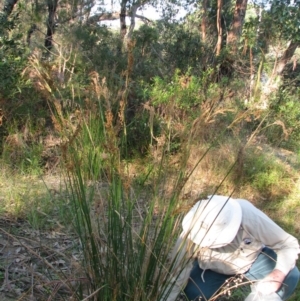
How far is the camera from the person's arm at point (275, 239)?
240 centimetres

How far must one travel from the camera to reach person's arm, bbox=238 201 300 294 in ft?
7.88

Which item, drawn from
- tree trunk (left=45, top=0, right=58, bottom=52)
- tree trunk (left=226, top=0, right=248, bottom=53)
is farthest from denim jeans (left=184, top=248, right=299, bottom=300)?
tree trunk (left=45, top=0, right=58, bottom=52)

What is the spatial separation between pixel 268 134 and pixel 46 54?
5.70 metres

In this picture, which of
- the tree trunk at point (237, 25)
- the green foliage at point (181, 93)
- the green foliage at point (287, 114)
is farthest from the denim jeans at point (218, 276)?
the tree trunk at point (237, 25)

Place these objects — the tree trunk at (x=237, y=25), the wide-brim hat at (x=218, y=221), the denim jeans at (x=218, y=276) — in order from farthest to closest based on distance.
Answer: the tree trunk at (x=237, y=25) < the denim jeans at (x=218, y=276) < the wide-brim hat at (x=218, y=221)

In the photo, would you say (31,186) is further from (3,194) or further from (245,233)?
(245,233)

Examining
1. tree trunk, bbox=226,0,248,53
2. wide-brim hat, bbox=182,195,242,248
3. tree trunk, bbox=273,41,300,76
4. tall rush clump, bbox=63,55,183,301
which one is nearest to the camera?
tall rush clump, bbox=63,55,183,301

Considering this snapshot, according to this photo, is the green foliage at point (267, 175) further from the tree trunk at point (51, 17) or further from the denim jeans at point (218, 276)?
the tree trunk at point (51, 17)

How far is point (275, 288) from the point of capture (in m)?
2.29

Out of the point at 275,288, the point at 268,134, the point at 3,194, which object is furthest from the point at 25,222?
the point at 268,134

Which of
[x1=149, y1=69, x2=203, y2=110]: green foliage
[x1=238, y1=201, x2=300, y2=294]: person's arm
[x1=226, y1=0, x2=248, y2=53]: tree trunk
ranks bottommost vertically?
[x1=238, y1=201, x2=300, y2=294]: person's arm

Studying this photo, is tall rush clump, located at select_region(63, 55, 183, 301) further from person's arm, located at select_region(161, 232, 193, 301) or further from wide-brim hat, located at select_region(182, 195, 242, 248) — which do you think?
wide-brim hat, located at select_region(182, 195, 242, 248)

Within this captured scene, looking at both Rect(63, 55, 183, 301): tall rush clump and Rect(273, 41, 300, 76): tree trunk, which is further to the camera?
Rect(273, 41, 300, 76): tree trunk

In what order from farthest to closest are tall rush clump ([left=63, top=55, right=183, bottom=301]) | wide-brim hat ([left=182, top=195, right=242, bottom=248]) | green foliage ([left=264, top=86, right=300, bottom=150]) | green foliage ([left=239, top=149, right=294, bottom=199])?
green foliage ([left=264, top=86, right=300, bottom=150]) < green foliage ([left=239, top=149, right=294, bottom=199]) < wide-brim hat ([left=182, top=195, right=242, bottom=248]) < tall rush clump ([left=63, top=55, right=183, bottom=301])
